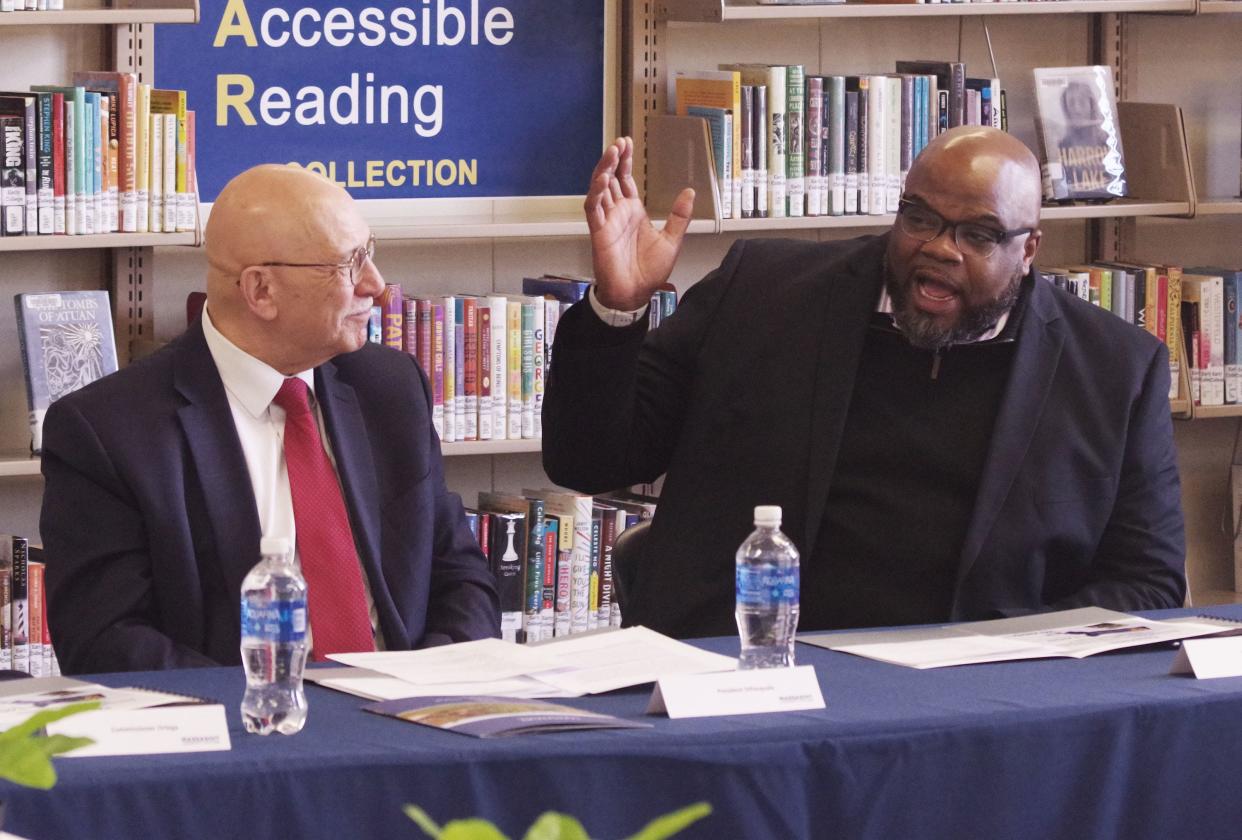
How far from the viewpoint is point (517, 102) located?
407cm

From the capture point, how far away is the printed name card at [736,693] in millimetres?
1862

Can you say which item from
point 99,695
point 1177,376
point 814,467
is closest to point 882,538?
point 814,467

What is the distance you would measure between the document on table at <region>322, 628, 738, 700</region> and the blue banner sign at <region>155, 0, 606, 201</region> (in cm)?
199

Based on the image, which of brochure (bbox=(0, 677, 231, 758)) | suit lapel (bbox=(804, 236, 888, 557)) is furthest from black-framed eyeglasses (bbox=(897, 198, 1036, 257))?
brochure (bbox=(0, 677, 231, 758))

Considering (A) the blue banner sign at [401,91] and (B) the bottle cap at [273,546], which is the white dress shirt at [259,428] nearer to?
(B) the bottle cap at [273,546]

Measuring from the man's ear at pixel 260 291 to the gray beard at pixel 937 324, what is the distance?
922 millimetres

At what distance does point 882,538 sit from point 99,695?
1.24 m

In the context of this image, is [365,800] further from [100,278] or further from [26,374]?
[100,278]

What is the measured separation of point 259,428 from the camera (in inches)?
98.2

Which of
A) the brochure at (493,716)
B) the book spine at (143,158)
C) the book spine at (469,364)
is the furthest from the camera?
the book spine at (469,364)

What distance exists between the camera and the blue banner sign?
3.83 metres

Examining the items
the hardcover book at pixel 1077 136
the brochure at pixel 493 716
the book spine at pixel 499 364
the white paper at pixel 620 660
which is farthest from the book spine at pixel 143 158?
the hardcover book at pixel 1077 136

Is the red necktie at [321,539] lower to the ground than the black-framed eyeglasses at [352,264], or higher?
lower

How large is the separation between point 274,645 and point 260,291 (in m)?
0.81
